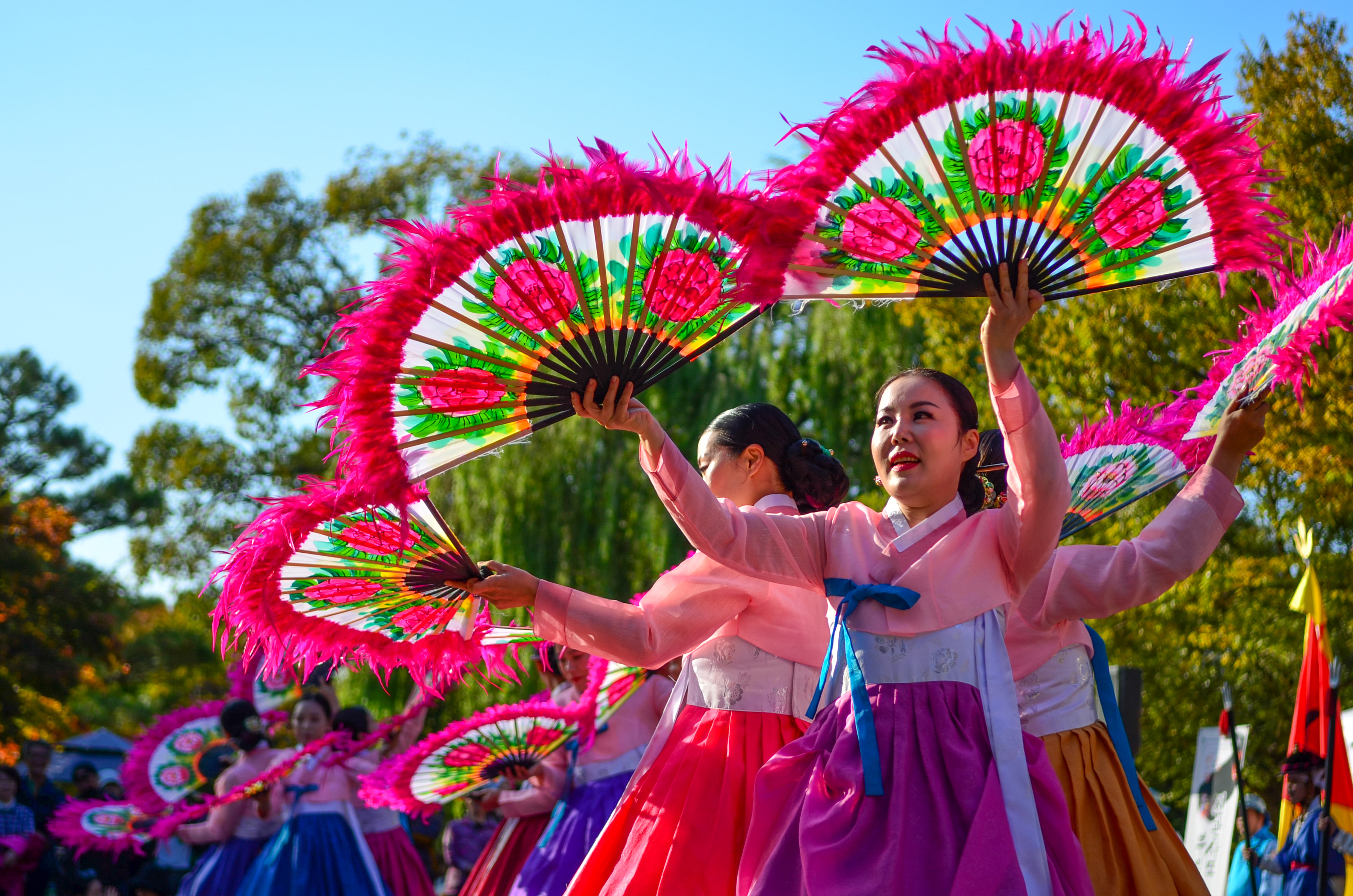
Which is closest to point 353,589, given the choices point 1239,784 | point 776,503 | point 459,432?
point 459,432

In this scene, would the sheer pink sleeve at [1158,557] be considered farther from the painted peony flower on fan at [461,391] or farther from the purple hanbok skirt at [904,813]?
the painted peony flower on fan at [461,391]

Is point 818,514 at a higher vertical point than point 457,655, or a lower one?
higher

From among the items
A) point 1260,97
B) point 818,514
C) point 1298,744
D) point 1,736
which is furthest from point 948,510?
point 1,736

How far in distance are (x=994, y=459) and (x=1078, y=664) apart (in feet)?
2.52

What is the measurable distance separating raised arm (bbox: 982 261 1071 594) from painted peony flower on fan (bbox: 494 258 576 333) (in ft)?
3.09

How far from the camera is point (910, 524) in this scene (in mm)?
3000

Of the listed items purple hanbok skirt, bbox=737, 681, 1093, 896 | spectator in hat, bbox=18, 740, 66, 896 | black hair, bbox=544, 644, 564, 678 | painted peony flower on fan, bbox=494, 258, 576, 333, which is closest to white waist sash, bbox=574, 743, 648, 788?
black hair, bbox=544, 644, 564, 678

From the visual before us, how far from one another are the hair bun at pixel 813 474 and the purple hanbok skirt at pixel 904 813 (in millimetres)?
1352

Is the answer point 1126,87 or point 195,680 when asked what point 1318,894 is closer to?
point 1126,87

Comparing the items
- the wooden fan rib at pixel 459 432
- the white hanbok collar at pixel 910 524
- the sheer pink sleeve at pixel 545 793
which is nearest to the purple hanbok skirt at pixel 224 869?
the sheer pink sleeve at pixel 545 793

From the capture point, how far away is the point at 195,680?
2925 centimetres

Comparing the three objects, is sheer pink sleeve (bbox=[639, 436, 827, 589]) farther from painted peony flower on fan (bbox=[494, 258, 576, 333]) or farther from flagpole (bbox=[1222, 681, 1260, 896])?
flagpole (bbox=[1222, 681, 1260, 896])

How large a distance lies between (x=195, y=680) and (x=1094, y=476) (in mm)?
28393

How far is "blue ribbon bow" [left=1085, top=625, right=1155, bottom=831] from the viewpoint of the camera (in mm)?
3371
